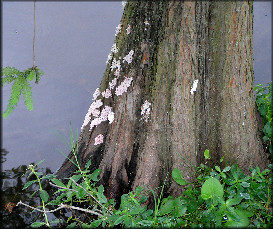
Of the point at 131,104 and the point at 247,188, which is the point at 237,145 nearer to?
the point at 247,188

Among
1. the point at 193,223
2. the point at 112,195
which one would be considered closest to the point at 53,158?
the point at 112,195

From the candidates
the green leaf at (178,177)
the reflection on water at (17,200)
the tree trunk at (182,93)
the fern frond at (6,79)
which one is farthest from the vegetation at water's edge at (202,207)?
the fern frond at (6,79)

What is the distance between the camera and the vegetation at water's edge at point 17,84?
6.55 ft

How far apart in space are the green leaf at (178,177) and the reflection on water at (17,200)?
0.94 meters

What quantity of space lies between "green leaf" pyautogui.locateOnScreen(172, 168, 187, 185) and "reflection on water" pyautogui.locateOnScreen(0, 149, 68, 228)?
0.94m

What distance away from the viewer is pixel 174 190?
189 centimetres

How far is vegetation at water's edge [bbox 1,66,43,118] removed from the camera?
2.00m

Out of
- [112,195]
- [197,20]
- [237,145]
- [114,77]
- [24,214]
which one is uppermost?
[197,20]

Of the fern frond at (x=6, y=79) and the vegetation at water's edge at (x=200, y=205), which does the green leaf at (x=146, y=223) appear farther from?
the fern frond at (x=6, y=79)

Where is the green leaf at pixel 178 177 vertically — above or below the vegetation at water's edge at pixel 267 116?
below

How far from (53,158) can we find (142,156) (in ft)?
4.19

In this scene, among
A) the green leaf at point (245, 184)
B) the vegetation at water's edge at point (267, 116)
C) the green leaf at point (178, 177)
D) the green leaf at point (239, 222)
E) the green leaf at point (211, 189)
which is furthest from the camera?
the vegetation at water's edge at point (267, 116)

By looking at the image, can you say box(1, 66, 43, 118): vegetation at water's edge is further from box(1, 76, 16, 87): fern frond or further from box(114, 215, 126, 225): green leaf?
box(114, 215, 126, 225): green leaf

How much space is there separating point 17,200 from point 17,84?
35.8 inches
